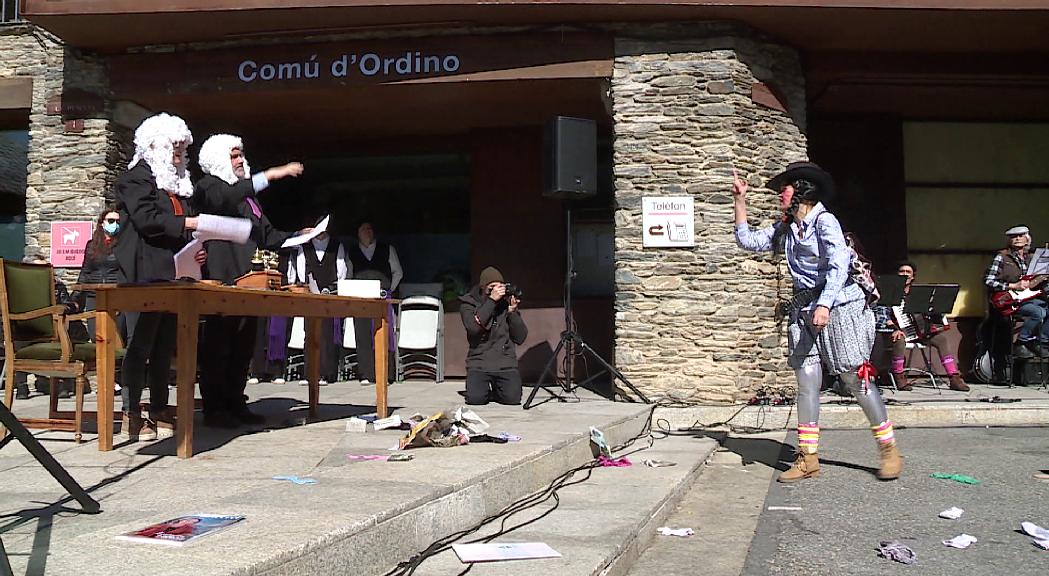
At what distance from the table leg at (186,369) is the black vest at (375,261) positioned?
6.90 meters

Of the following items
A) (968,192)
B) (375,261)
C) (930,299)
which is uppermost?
(968,192)

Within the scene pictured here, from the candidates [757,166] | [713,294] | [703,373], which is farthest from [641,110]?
[703,373]

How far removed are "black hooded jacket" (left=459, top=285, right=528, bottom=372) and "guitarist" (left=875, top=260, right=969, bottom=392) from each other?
425 cm

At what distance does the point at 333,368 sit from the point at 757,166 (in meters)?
5.46

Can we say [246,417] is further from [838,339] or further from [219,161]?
[838,339]

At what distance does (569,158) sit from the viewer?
8.96m

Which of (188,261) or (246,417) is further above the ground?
(188,261)

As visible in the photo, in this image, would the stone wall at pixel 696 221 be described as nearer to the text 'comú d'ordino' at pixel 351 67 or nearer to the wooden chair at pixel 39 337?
the text 'comú d'ordino' at pixel 351 67

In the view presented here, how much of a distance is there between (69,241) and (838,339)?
8.34 m

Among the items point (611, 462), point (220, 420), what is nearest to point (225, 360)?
point (220, 420)

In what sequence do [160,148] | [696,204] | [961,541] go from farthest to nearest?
[696,204] → [160,148] → [961,541]

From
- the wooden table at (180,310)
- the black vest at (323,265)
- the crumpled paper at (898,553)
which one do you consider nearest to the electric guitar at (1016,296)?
the crumpled paper at (898,553)

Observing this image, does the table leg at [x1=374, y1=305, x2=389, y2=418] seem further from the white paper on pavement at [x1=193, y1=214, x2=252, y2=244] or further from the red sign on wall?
the red sign on wall

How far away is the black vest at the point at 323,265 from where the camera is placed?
11023 millimetres
